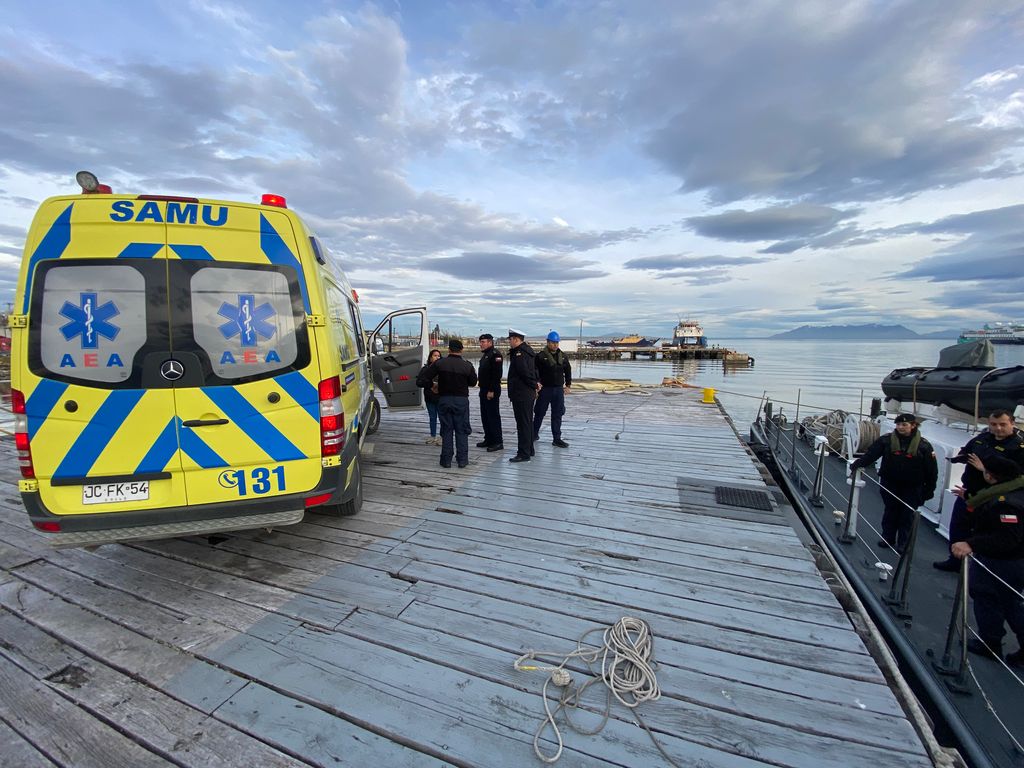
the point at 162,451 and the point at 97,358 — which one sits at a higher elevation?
the point at 97,358

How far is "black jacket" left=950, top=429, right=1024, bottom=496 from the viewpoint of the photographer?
10.4ft

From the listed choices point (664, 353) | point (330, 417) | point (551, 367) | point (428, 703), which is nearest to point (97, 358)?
point (330, 417)

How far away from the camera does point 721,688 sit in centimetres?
224

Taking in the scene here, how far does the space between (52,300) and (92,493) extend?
47.5 inches

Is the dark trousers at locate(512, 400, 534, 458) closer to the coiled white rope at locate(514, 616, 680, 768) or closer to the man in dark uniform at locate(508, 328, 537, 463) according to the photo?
the man in dark uniform at locate(508, 328, 537, 463)

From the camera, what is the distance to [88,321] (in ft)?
9.03

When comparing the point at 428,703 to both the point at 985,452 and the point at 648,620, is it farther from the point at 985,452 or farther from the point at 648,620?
the point at 985,452

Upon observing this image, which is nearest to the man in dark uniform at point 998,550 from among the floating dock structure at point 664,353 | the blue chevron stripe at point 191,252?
the blue chevron stripe at point 191,252

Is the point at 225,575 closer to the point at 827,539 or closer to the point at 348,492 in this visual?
the point at 348,492

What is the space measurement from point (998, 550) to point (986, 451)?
0.70 meters

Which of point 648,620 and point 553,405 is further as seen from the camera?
point 553,405

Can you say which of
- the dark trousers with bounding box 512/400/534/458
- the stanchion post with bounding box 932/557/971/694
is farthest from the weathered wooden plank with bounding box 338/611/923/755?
the dark trousers with bounding box 512/400/534/458

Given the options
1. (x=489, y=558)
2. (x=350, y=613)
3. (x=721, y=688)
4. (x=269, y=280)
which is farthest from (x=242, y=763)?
(x=269, y=280)

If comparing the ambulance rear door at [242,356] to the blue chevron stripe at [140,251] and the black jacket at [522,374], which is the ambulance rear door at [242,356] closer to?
the blue chevron stripe at [140,251]
